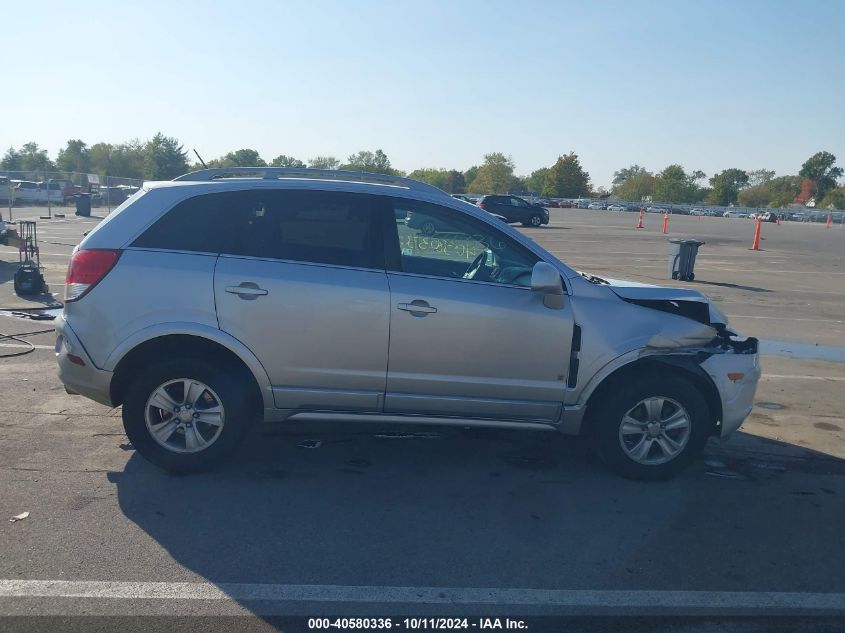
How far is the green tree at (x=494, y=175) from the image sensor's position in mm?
119375

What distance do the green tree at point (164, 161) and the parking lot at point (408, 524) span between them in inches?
1303

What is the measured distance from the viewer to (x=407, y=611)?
11.7ft

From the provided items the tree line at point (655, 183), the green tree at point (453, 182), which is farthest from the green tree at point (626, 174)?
the green tree at point (453, 182)

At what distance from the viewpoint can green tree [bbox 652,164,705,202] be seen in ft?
484

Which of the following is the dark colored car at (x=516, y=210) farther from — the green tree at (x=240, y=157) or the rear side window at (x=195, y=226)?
the rear side window at (x=195, y=226)

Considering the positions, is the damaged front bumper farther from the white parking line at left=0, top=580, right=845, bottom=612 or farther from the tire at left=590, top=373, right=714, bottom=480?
the white parking line at left=0, top=580, right=845, bottom=612

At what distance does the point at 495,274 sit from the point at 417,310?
653 millimetres

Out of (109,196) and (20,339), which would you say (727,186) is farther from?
(20,339)

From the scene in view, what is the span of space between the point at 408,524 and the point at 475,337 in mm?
1303

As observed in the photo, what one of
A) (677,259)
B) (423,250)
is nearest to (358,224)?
(423,250)

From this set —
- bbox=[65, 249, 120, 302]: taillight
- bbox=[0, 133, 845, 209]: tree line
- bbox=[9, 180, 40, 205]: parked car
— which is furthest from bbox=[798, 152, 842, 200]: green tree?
bbox=[65, 249, 120, 302]: taillight

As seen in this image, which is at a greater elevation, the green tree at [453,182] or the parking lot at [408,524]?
the green tree at [453,182]

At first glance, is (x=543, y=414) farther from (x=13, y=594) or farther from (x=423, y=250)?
(x=13, y=594)

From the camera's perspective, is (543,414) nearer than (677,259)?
Yes
